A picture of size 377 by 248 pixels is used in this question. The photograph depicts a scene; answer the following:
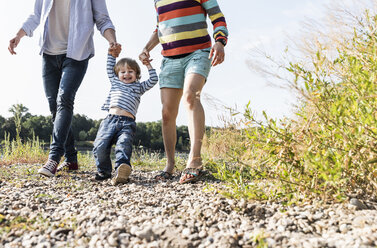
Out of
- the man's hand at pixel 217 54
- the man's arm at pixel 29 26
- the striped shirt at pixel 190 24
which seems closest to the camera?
the man's hand at pixel 217 54

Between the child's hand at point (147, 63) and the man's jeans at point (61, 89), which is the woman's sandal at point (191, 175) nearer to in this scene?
the child's hand at point (147, 63)

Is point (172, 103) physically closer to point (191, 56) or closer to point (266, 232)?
point (191, 56)

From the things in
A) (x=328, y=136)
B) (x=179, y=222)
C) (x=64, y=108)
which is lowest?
(x=179, y=222)

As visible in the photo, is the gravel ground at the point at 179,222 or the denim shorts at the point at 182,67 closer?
the gravel ground at the point at 179,222

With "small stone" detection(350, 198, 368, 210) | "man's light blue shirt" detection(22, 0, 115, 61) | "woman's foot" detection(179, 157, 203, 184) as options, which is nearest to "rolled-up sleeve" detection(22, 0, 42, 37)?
"man's light blue shirt" detection(22, 0, 115, 61)

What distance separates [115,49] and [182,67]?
3.18 feet

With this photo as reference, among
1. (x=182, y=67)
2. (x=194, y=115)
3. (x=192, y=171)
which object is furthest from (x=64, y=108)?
(x=192, y=171)

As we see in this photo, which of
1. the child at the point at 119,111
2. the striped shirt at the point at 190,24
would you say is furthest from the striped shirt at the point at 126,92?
the striped shirt at the point at 190,24

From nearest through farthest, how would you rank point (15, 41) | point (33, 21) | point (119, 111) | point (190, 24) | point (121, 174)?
point (121, 174) → point (190, 24) → point (119, 111) → point (15, 41) → point (33, 21)

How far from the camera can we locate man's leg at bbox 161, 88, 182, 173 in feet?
10.7

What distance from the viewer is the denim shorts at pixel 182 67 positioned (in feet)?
9.73

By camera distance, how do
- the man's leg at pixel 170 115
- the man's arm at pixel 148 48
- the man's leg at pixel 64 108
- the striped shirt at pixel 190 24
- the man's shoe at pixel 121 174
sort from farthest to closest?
the man's arm at pixel 148 48
the man's leg at pixel 64 108
the man's leg at pixel 170 115
the striped shirt at pixel 190 24
the man's shoe at pixel 121 174

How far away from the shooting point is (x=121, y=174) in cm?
296

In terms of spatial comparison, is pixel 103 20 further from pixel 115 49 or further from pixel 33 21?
pixel 33 21
